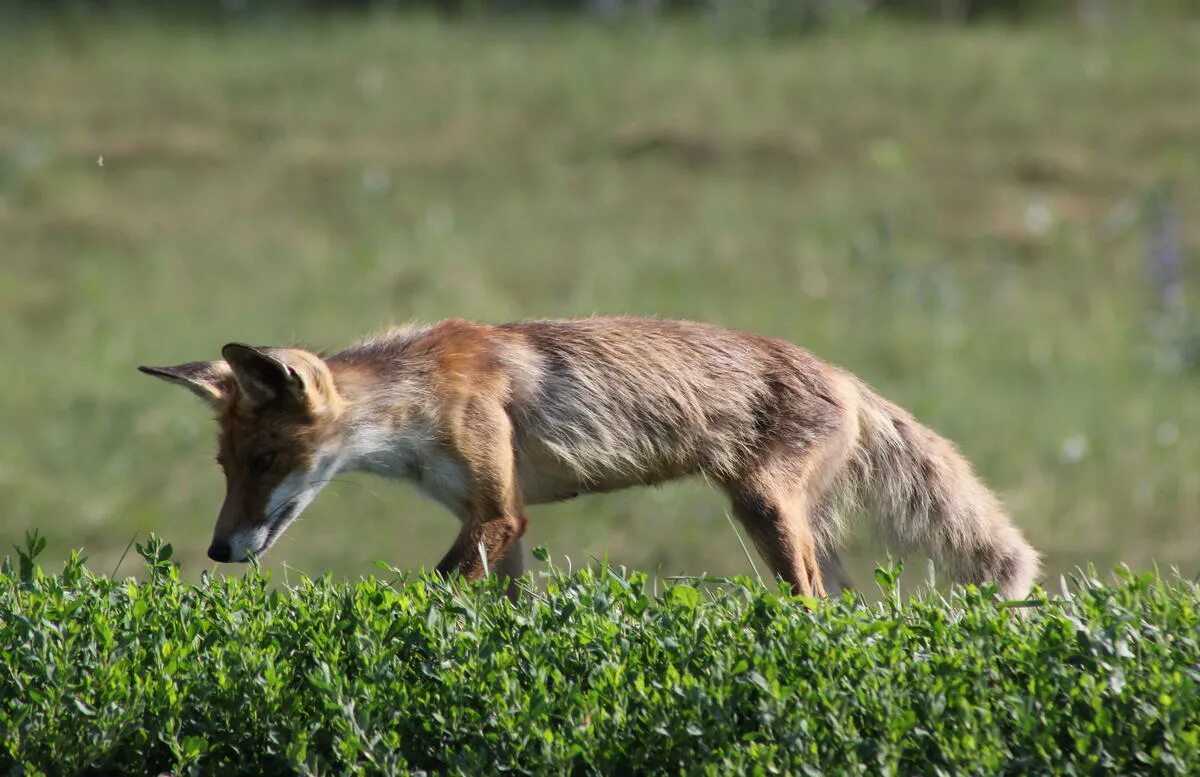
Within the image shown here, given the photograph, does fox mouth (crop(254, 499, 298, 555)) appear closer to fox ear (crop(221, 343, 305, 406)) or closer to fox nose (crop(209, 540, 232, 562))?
fox nose (crop(209, 540, 232, 562))

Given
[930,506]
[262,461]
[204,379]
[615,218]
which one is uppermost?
[204,379]

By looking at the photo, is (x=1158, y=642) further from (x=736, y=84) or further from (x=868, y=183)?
(x=736, y=84)

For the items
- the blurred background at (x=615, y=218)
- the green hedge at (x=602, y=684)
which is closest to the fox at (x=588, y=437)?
the green hedge at (x=602, y=684)

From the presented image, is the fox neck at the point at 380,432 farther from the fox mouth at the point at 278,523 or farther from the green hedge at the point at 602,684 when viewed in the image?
the green hedge at the point at 602,684

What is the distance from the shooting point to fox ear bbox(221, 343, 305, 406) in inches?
227

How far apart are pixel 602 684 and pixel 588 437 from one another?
1697 mm

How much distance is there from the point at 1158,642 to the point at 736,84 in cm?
1440

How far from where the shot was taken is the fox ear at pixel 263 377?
5777 millimetres

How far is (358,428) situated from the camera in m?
6.23

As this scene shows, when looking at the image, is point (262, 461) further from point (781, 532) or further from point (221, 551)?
point (781, 532)

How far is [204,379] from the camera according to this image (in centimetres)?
612

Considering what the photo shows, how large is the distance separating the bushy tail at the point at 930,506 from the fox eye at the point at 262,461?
2.34 metres

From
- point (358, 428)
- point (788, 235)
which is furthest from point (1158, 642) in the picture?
point (788, 235)

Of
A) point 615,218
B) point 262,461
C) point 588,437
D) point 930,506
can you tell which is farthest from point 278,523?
point 615,218
